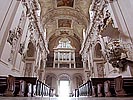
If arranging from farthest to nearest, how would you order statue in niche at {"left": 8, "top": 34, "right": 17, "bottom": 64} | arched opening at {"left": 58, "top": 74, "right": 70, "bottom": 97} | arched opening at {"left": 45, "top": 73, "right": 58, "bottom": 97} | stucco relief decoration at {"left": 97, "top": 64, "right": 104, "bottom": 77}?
arched opening at {"left": 58, "top": 74, "right": 70, "bottom": 97}
arched opening at {"left": 45, "top": 73, "right": 58, "bottom": 97}
stucco relief decoration at {"left": 97, "top": 64, "right": 104, "bottom": 77}
statue in niche at {"left": 8, "top": 34, "right": 17, "bottom": 64}

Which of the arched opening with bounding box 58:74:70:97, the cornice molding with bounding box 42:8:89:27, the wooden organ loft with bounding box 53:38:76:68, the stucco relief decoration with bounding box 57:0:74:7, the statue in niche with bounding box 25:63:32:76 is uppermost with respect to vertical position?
the stucco relief decoration with bounding box 57:0:74:7

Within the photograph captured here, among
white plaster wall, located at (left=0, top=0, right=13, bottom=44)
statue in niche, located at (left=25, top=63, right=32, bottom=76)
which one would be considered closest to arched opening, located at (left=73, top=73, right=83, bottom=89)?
statue in niche, located at (left=25, top=63, right=32, bottom=76)

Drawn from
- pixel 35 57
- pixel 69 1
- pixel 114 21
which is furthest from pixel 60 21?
pixel 114 21

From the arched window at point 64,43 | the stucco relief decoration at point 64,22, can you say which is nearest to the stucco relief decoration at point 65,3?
the stucco relief decoration at point 64,22

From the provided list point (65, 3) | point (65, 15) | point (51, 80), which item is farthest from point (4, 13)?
point (51, 80)

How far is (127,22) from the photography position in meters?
6.56

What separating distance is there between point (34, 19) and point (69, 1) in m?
4.78

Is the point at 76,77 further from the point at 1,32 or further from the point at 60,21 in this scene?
the point at 1,32

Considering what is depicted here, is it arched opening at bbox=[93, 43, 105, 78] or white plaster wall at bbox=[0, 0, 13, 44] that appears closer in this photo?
white plaster wall at bbox=[0, 0, 13, 44]

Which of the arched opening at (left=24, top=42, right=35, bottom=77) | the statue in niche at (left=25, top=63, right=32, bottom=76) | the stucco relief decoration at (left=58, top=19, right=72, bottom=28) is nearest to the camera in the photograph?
the statue in niche at (left=25, top=63, right=32, bottom=76)

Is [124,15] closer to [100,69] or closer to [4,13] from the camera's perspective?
[4,13]

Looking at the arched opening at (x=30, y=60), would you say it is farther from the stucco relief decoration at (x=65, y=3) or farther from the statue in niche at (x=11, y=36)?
the stucco relief decoration at (x=65, y=3)

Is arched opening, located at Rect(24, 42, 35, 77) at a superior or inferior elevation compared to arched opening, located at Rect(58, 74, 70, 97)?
superior

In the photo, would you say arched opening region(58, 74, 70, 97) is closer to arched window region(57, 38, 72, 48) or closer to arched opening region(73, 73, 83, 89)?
arched opening region(73, 73, 83, 89)
